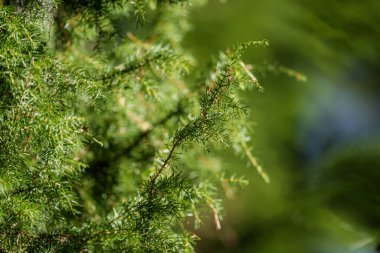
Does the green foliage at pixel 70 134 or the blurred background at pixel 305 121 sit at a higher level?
the blurred background at pixel 305 121

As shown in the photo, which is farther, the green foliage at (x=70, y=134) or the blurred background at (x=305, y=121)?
the blurred background at (x=305, y=121)

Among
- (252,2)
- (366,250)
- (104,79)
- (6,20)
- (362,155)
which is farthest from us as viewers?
(252,2)

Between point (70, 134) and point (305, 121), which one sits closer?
point (70, 134)

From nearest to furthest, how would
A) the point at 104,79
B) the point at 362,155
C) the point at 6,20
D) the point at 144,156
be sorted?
the point at 6,20
the point at 104,79
the point at 144,156
the point at 362,155

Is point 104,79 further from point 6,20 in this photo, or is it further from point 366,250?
point 366,250

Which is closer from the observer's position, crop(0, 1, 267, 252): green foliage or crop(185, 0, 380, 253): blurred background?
crop(0, 1, 267, 252): green foliage

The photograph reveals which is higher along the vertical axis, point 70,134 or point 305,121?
point 305,121

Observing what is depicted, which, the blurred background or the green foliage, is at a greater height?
the blurred background

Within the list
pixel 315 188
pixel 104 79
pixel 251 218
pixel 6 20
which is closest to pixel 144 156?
pixel 104 79
